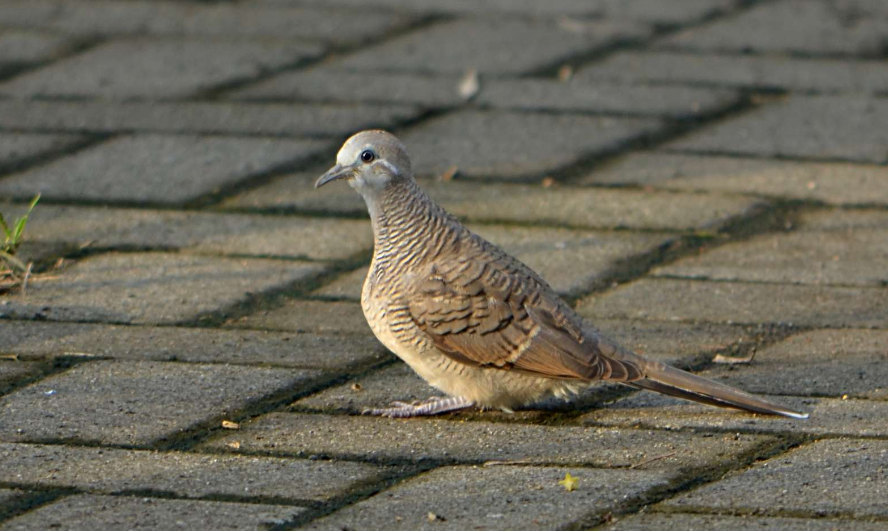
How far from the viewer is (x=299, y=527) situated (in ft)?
11.4

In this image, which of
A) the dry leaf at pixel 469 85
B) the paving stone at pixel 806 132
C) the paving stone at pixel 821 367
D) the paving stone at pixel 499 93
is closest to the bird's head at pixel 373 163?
the paving stone at pixel 821 367

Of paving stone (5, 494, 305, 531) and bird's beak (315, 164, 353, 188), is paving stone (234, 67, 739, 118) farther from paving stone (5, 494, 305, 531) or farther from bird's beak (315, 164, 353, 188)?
paving stone (5, 494, 305, 531)

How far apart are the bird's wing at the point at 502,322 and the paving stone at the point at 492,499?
42 centimetres

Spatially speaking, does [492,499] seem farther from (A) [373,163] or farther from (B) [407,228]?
(A) [373,163]

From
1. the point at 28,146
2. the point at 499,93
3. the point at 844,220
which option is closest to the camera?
the point at 844,220

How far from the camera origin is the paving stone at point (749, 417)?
4.16m

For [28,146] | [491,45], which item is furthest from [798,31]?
[28,146]

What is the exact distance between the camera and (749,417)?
14.0 feet

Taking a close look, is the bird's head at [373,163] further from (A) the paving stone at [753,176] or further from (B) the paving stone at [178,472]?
(A) the paving stone at [753,176]

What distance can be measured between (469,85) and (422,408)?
4.32 m

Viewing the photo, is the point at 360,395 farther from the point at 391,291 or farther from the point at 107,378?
the point at 107,378

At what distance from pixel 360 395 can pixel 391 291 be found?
329 mm

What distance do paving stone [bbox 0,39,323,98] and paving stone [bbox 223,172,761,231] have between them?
1865mm

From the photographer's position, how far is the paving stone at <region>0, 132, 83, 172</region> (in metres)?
6.97
